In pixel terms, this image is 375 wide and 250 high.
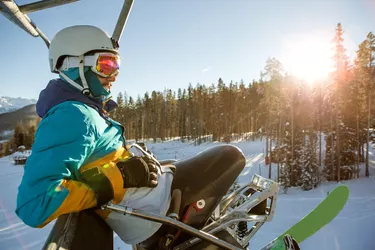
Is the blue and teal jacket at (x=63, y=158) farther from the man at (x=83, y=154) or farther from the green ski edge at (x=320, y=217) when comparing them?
the green ski edge at (x=320, y=217)

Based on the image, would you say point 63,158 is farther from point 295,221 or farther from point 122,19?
point 295,221

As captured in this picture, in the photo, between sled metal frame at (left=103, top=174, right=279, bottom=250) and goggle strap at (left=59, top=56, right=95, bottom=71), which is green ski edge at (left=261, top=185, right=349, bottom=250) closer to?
sled metal frame at (left=103, top=174, right=279, bottom=250)

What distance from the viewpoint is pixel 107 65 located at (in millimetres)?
2227

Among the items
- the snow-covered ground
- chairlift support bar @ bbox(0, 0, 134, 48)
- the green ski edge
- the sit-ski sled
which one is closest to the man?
the sit-ski sled

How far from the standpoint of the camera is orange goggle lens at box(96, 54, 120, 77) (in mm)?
2188

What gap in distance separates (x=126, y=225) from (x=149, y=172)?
0.43 meters

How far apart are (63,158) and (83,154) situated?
13 centimetres

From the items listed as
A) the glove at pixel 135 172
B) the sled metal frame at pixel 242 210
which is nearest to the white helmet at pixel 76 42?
the glove at pixel 135 172

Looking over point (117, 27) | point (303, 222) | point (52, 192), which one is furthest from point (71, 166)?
point (303, 222)

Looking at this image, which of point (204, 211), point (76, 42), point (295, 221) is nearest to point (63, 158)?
point (76, 42)

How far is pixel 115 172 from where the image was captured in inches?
69.3

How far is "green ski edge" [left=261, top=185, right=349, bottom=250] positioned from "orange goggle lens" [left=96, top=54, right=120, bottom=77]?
104 inches

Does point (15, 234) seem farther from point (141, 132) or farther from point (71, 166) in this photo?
point (141, 132)

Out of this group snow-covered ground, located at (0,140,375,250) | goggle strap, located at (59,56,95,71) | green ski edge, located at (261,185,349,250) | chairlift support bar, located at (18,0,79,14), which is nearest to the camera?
chairlift support bar, located at (18,0,79,14)
